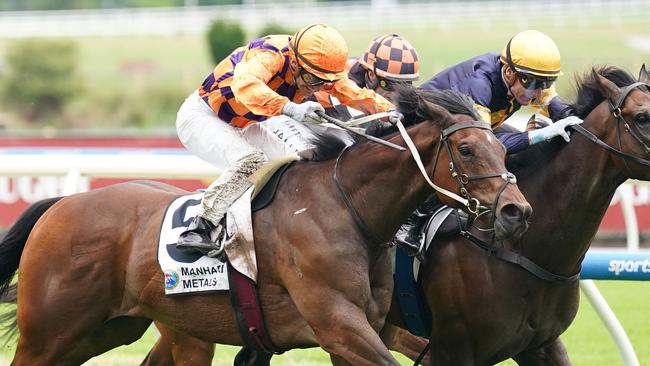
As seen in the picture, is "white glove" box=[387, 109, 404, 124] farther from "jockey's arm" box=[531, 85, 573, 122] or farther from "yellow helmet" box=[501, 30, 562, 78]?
"jockey's arm" box=[531, 85, 573, 122]

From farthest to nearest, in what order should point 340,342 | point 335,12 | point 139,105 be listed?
point 335,12
point 139,105
point 340,342

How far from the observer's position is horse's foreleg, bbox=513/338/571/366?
4.83 meters

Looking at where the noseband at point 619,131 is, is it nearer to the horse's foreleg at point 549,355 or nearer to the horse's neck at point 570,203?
the horse's neck at point 570,203

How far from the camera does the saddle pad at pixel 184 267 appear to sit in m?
4.55

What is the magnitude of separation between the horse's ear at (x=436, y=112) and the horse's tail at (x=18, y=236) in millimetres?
1862

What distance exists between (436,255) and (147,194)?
1.30 m

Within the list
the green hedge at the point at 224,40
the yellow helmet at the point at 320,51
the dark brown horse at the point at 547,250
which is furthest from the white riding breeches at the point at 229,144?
the green hedge at the point at 224,40

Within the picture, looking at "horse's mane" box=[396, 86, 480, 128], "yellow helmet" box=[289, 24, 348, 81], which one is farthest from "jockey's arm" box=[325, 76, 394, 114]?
"horse's mane" box=[396, 86, 480, 128]

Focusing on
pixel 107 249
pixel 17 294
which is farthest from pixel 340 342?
pixel 17 294

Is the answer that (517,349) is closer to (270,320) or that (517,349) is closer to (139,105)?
(270,320)

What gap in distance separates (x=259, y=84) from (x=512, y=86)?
3.97 ft

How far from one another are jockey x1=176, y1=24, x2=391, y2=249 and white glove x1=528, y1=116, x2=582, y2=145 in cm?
66

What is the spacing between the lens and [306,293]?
431 cm

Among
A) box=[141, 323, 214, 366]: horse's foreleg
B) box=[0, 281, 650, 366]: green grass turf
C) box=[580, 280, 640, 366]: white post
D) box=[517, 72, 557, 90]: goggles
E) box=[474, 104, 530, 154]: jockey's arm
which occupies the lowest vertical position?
box=[0, 281, 650, 366]: green grass turf
